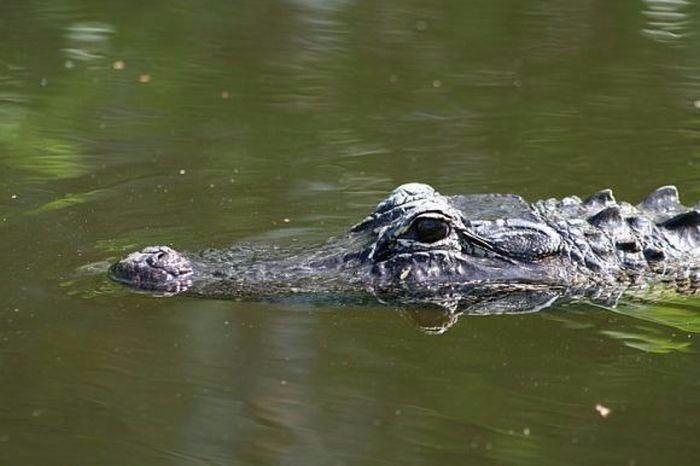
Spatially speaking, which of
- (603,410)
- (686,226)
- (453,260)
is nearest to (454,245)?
(453,260)

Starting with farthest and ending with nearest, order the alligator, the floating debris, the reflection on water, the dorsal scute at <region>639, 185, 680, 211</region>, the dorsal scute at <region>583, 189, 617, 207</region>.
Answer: the reflection on water < the dorsal scute at <region>639, 185, 680, 211</region> < the dorsal scute at <region>583, 189, 617, 207</region> < the alligator < the floating debris

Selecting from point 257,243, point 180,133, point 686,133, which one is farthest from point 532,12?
point 257,243

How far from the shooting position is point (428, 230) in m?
7.03

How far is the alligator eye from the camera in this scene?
7.02m

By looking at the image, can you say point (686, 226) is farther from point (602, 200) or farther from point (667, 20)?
point (667, 20)

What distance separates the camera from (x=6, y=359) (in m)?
6.04

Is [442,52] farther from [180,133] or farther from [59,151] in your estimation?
[59,151]

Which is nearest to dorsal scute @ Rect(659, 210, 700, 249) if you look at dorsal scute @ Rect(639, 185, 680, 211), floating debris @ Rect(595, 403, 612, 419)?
dorsal scute @ Rect(639, 185, 680, 211)

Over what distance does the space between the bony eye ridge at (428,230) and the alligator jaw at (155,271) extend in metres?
1.12

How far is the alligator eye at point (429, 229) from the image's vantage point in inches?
276

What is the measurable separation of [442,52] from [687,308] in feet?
18.3

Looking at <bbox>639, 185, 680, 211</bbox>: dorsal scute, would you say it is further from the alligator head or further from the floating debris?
the floating debris

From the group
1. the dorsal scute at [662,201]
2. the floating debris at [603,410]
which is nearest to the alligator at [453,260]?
the dorsal scute at [662,201]

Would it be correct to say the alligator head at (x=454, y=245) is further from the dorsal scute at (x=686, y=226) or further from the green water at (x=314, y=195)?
the dorsal scute at (x=686, y=226)
